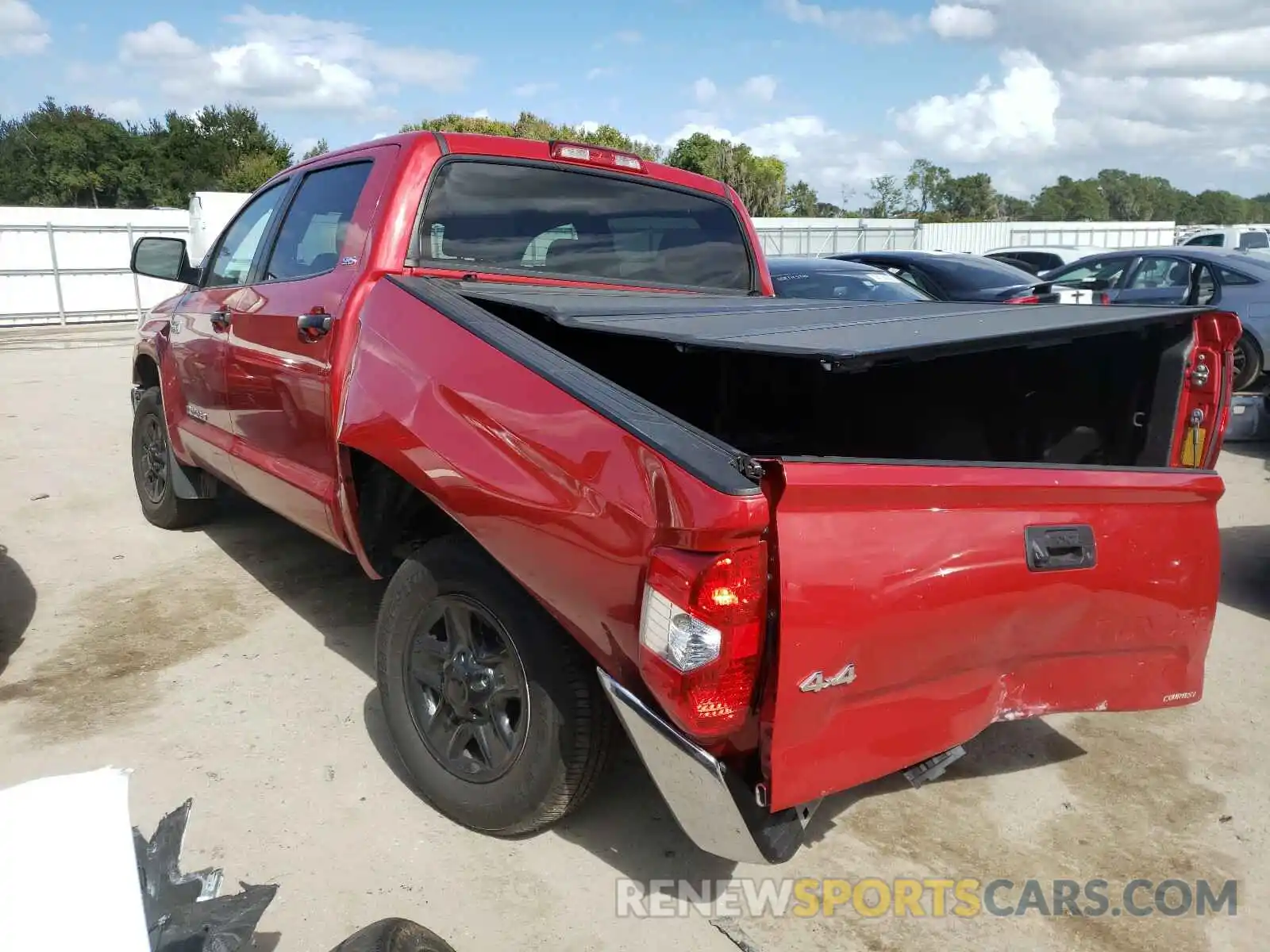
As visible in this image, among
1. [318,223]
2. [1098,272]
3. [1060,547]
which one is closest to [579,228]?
[318,223]

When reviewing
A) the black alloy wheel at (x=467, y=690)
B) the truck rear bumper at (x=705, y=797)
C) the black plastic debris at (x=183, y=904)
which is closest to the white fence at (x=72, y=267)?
the black alloy wheel at (x=467, y=690)

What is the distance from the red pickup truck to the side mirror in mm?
1010

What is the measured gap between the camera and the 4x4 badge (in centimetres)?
212

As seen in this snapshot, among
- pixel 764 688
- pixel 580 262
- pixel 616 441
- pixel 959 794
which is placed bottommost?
pixel 959 794

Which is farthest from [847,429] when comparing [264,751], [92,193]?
[92,193]

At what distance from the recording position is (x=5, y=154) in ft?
157

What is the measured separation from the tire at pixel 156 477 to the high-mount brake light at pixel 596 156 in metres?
2.95

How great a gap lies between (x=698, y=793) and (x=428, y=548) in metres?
1.21

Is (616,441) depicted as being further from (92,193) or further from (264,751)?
(92,193)

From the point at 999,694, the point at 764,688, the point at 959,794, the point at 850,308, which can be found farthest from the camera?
the point at 850,308

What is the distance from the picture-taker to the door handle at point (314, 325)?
3.44 m

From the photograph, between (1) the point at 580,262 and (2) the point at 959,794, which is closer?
(2) the point at 959,794

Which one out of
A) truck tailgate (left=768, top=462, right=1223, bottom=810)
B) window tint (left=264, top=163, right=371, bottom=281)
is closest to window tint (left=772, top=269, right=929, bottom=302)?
window tint (left=264, top=163, right=371, bottom=281)

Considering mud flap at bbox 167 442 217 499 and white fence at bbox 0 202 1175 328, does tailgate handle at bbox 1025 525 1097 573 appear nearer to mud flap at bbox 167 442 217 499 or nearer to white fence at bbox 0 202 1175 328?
mud flap at bbox 167 442 217 499
